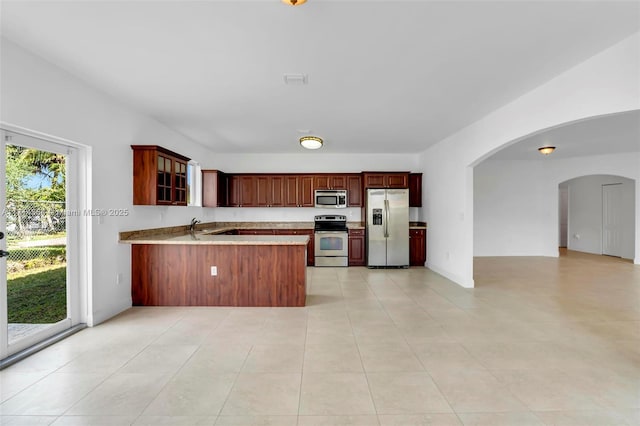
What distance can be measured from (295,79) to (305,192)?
13.6ft

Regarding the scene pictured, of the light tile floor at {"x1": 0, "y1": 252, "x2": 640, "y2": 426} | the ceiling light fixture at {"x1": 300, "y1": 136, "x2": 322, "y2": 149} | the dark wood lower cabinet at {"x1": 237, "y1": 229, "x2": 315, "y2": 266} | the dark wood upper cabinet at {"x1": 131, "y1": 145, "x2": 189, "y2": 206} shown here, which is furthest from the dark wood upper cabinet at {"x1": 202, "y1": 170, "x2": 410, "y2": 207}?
the light tile floor at {"x1": 0, "y1": 252, "x2": 640, "y2": 426}

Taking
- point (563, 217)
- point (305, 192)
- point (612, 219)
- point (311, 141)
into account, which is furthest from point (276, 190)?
point (563, 217)

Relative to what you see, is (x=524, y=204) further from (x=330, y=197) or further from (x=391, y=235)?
(x=330, y=197)

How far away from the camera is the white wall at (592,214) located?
798cm

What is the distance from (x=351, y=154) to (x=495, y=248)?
4.80 meters

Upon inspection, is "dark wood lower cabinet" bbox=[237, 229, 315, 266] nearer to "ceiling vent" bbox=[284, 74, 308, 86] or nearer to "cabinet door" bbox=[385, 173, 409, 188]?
"cabinet door" bbox=[385, 173, 409, 188]

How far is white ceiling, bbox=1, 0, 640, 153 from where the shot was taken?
207 centimetres

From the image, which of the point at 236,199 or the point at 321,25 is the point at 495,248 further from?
the point at 321,25

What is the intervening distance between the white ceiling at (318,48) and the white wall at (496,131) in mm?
159

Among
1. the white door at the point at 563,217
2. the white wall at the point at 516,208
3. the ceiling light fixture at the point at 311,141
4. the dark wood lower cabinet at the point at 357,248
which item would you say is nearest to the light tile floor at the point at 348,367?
the ceiling light fixture at the point at 311,141

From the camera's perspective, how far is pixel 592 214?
A: 9.00m

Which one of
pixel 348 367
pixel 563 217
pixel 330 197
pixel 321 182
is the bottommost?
pixel 348 367

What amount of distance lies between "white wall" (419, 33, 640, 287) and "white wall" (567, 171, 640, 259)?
105 cm

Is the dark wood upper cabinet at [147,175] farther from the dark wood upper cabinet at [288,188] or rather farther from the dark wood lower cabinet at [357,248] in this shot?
the dark wood lower cabinet at [357,248]
